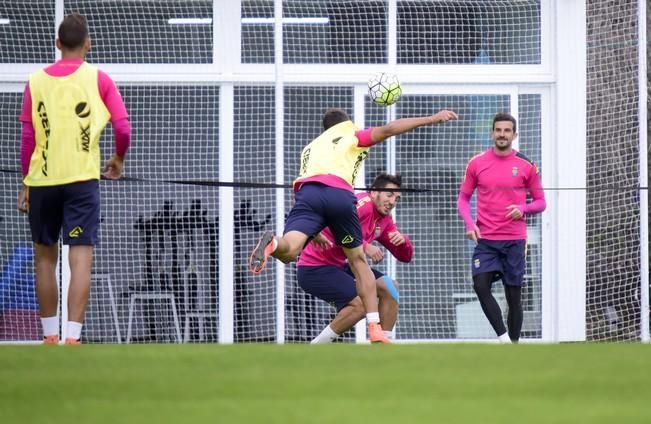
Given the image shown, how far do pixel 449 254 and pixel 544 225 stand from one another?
35.8 inches

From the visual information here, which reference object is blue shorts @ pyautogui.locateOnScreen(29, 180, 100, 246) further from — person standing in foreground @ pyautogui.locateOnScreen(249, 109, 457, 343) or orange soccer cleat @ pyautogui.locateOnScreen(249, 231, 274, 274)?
person standing in foreground @ pyautogui.locateOnScreen(249, 109, 457, 343)

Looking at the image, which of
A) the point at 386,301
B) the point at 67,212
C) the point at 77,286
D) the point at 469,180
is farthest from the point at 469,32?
the point at 77,286

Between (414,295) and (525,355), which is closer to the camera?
(525,355)

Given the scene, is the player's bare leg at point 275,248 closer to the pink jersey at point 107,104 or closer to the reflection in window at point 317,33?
the pink jersey at point 107,104

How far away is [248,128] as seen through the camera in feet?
40.5

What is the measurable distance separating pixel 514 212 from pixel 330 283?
140 cm

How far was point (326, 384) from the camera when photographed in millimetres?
4125

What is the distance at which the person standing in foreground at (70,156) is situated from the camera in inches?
267

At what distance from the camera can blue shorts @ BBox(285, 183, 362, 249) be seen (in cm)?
813

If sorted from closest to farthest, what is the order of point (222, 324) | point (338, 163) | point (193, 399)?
point (193, 399) → point (338, 163) → point (222, 324)

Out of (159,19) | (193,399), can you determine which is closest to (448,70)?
(159,19)

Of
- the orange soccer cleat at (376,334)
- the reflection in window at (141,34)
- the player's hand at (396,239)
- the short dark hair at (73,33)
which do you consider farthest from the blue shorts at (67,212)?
the reflection in window at (141,34)

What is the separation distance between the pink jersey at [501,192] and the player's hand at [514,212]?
3cm

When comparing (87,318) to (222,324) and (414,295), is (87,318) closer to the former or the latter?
(222,324)
